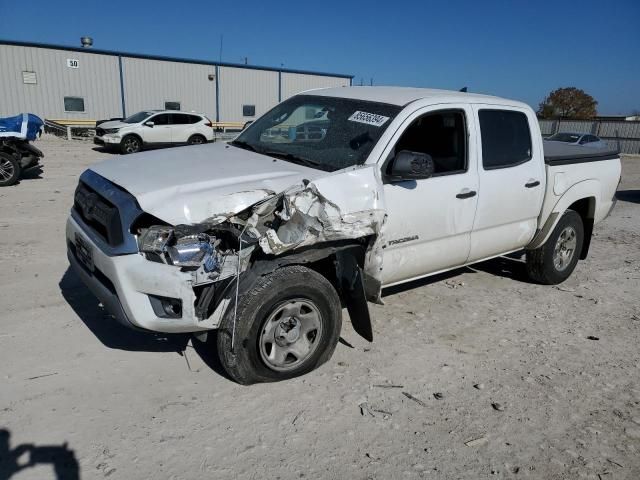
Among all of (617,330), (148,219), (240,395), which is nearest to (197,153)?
(148,219)

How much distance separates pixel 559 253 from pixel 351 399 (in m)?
3.57

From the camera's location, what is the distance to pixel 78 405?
122 inches

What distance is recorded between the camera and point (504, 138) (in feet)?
15.2

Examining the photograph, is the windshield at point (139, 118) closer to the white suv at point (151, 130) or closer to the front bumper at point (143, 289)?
the white suv at point (151, 130)

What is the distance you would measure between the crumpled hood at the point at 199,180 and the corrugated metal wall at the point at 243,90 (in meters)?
26.5

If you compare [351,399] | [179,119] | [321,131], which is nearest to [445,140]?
[321,131]

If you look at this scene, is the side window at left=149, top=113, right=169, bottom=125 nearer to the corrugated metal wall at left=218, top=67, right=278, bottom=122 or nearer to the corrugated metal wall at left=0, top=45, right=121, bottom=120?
the corrugated metal wall at left=0, top=45, right=121, bottom=120

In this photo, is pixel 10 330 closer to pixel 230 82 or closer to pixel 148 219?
pixel 148 219

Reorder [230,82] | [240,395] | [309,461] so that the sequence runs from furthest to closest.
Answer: [230,82]
[240,395]
[309,461]

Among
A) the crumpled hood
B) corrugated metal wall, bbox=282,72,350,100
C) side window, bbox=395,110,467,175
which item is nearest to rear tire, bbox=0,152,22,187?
the crumpled hood

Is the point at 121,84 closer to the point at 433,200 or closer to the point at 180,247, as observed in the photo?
the point at 433,200

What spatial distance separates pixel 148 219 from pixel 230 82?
2803 centimetres

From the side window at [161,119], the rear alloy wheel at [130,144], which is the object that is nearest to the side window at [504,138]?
the rear alloy wheel at [130,144]

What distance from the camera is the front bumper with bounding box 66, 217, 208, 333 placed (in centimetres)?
291
